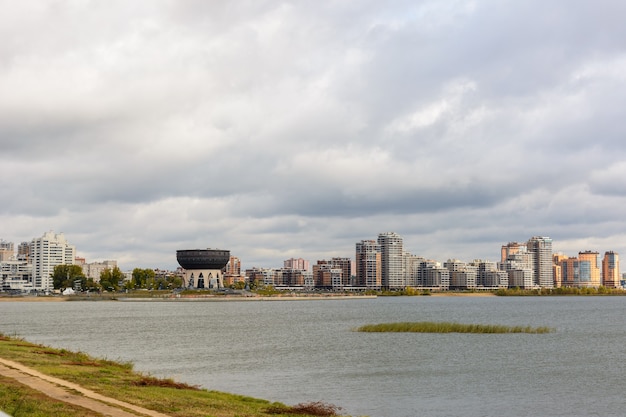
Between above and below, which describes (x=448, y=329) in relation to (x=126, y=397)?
below

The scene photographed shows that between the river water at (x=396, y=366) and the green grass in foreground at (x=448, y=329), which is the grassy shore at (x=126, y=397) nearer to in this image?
the river water at (x=396, y=366)

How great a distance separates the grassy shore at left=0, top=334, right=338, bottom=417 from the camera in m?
24.8

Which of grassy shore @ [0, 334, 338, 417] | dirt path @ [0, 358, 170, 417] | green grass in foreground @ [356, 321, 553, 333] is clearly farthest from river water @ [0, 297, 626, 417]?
dirt path @ [0, 358, 170, 417]

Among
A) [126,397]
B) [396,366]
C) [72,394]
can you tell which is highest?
[72,394]

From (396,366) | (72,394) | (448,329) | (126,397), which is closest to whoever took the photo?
(72,394)

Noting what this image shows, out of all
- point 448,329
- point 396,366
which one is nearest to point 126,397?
point 396,366

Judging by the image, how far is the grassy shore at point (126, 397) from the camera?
24781 millimetres

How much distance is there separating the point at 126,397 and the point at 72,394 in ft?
7.11

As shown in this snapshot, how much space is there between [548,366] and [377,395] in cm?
2050

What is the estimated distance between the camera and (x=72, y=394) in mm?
28828

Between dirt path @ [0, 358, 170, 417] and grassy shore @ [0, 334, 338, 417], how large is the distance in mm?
583

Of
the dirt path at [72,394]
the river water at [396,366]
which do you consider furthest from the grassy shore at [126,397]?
the river water at [396,366]

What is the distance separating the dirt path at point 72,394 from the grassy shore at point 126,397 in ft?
1.91

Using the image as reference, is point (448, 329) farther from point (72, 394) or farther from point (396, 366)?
point (72, 394)
